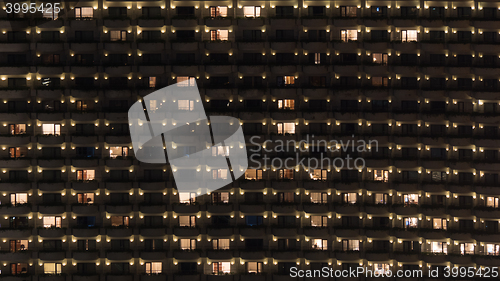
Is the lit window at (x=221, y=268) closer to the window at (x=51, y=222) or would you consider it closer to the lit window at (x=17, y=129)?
the window at (x=51, y=222)

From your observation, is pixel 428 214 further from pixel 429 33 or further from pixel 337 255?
pixel 429 33

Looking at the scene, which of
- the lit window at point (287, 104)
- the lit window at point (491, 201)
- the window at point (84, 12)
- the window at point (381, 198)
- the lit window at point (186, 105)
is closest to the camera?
the lit window at point (186, 105)

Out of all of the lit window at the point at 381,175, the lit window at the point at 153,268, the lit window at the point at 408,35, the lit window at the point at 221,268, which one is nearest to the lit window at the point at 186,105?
the lit window at the point at 153,268

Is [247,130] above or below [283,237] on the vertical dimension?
above

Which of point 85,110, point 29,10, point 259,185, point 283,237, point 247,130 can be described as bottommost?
point 283,237

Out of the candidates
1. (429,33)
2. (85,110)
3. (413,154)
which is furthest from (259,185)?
(429,33)

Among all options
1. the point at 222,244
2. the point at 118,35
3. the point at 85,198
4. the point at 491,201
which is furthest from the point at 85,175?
the point at 491,201
